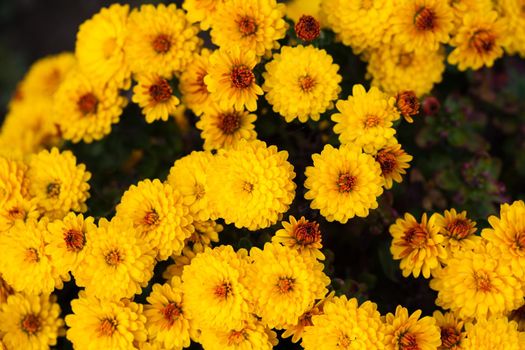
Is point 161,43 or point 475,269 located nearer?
point 475,269

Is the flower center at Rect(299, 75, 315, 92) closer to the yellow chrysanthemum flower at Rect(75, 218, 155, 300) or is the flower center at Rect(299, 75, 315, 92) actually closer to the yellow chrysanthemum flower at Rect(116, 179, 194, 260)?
the yellow chrysanthemum flower at Rect(116, 179, 194, 260)

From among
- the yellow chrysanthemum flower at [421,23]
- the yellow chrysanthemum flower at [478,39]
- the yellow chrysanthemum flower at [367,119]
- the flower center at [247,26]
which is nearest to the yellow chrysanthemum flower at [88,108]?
the flower center at [247,26]

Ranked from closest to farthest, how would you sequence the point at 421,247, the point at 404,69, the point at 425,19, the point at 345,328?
the point at 345,328
the point at 421,247
the point at 425,19
the point at 404,69

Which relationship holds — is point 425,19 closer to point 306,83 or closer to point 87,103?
point 306,83

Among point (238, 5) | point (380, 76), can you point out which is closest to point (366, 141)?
point (380, 76)

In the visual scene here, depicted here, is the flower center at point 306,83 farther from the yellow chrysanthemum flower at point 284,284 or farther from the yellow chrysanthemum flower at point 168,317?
the yellow chrysanthemum flower at point 168,317

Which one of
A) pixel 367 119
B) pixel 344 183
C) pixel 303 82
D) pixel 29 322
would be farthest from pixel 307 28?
pixel 29 322
